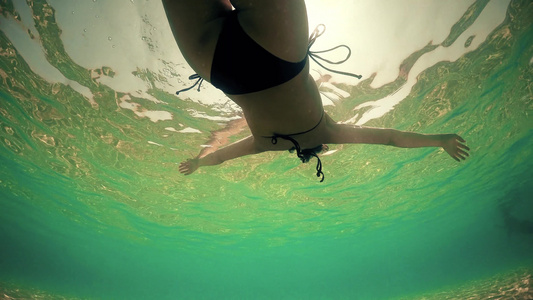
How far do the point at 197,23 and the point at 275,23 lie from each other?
2.34 ft

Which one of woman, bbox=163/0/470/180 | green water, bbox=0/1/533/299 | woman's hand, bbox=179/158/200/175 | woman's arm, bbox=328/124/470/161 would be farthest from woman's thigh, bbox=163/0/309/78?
green water, bbox=0/1/533/299

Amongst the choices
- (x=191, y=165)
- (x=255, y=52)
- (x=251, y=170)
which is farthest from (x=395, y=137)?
(x=251, y=170)

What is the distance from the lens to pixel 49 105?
10.2 m

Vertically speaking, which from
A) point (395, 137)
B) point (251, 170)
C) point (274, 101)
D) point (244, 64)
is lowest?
point (244, 64)

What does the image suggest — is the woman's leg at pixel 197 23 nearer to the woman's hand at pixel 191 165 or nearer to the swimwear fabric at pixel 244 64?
the swimwear fabric at pixel 244 64

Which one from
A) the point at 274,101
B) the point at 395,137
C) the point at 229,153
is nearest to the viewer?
the point at 274,101

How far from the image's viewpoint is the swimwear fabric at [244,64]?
235 centimetres

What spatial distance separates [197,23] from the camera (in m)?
2.27

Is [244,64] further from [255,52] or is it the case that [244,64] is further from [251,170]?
[251,170]

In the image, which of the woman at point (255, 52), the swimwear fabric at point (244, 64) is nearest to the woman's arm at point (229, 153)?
the woman at point (255, 52)

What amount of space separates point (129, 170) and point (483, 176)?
28632mm

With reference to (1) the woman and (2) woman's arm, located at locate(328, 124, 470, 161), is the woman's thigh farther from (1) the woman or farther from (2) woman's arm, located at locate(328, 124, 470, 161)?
(2) woman's arm, located at locate(328, 124, 470, 161)

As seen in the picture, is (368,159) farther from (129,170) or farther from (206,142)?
(129,170)

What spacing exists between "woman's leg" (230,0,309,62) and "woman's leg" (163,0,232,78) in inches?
8.6
